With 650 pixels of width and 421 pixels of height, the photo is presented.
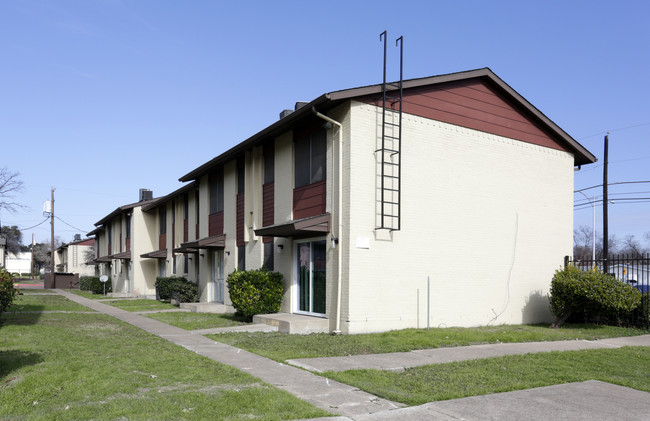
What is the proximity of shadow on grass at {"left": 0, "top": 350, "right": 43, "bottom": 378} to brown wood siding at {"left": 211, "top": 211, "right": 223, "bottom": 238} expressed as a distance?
12.6 metres

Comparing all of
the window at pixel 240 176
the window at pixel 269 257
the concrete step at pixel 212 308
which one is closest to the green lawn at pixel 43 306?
the concrete step at pixel 212 308

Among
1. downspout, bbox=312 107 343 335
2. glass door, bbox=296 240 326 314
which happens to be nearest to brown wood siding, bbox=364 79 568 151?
downspout, bbox=312 107 343 335

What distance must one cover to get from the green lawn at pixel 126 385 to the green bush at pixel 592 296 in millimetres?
10483

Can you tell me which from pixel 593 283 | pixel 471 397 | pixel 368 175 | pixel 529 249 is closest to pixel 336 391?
pixel 471 397

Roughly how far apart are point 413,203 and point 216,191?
36.2ft

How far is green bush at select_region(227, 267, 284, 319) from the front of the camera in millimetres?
15875

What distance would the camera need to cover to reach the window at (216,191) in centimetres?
2280

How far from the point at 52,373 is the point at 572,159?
16.7 metres

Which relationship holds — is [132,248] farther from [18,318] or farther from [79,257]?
[79,257]

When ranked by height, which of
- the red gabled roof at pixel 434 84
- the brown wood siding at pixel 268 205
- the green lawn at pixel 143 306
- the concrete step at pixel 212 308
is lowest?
the green lawn at pixel 143 306

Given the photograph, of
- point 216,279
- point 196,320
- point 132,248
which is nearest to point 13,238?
point 132,248

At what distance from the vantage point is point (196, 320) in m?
17.0

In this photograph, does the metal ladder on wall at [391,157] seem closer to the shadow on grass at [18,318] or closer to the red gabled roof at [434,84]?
the red gabled roof at [434,84]

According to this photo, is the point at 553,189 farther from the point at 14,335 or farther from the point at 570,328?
the point at 14,335
